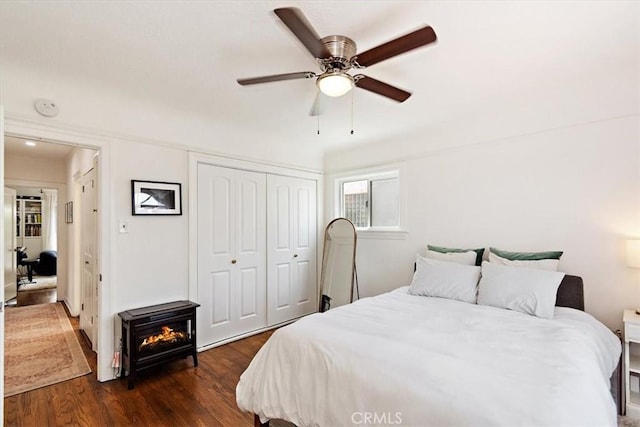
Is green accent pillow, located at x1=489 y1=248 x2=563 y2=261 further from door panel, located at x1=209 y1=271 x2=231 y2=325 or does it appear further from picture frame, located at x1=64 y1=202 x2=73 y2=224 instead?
picture frame, located at x1=64 y1=202 x2=73 y2=224

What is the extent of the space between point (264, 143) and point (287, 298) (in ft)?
6.90

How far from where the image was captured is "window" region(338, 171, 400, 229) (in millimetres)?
4070

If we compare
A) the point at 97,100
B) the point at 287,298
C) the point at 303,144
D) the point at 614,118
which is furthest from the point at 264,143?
the point at 614,118

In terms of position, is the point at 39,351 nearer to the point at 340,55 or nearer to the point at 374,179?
the point at 340,55

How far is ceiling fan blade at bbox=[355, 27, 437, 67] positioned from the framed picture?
228 centimetres

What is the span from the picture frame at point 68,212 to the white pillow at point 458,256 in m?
5.22

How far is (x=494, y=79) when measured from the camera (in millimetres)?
2436

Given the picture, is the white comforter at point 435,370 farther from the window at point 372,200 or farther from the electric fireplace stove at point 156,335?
the window at point 372,200

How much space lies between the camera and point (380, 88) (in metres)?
2.01

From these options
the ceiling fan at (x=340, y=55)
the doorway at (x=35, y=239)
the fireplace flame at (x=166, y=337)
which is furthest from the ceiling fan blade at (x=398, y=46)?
the doorway at (x=35, y=239)

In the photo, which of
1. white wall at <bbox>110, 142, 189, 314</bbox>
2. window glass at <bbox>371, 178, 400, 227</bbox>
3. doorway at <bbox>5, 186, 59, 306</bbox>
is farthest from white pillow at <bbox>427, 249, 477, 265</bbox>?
doorway at <bbox>5, 186, 59, 306</bbox>

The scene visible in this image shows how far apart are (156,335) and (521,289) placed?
3110 mm

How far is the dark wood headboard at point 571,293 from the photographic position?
2492 millimetres

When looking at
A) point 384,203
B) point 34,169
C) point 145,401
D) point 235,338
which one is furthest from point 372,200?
point 34,169
